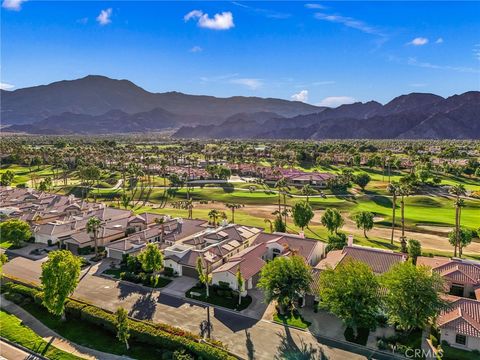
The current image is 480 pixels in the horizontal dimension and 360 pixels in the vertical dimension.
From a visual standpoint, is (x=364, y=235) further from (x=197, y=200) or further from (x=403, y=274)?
(x=197, y=200)

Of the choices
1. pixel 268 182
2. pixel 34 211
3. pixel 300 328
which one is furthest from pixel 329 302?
pixel 268 182

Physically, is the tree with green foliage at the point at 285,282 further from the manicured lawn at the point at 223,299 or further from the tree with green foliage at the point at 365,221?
the tree with green foliage at the point at 365,221

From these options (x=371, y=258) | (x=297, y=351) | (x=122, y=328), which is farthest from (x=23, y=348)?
(x=371, y=258)

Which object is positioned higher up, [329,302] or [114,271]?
[329,302]

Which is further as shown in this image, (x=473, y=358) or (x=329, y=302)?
(x=329, y=302)

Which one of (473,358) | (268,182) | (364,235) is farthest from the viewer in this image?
(268,182)

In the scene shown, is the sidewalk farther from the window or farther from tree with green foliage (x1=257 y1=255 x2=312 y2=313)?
the window

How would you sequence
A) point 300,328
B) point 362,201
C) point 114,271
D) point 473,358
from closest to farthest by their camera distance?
point 473,358 → point 300,328 → point 114,271 → point 362,201
